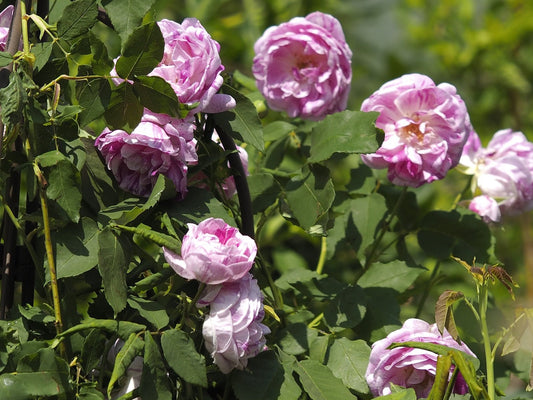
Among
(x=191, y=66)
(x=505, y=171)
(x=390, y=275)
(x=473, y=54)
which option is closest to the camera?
(x=191, y=66)

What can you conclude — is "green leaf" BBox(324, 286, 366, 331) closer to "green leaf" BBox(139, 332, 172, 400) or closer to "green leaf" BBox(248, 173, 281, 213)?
"green leaf" BBox(248, 173, 281, 213)

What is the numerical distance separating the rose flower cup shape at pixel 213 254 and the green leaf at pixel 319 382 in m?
0.17

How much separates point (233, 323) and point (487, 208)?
1.90ft

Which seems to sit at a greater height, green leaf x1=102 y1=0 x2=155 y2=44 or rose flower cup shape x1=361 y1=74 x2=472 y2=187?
green leaf x1=102 y1=0 x2=155 y2=44

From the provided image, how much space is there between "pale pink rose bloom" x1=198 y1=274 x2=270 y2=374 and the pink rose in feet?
0.71

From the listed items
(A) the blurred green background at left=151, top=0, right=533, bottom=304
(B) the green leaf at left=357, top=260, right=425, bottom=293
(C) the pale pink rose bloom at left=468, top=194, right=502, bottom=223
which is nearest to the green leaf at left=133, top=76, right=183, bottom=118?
(B) the green leaf at left=357, top=260, right=425, bottom=293

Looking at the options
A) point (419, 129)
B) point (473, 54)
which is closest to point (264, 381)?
point (419, 129)

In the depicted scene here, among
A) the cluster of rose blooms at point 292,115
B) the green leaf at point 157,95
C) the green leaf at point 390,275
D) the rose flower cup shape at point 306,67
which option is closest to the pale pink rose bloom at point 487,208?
the cluster of rose blooms at point 292,115

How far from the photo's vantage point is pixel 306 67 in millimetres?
1195

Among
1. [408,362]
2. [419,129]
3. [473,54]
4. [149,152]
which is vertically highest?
[149,152]

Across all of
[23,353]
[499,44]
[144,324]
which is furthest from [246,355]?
[499,44]

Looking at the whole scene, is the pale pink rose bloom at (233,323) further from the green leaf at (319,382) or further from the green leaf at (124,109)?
the green leaf at (124,109)

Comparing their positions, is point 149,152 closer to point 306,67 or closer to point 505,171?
point 306,67

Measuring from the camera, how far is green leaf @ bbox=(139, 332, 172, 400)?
32.2 inches
